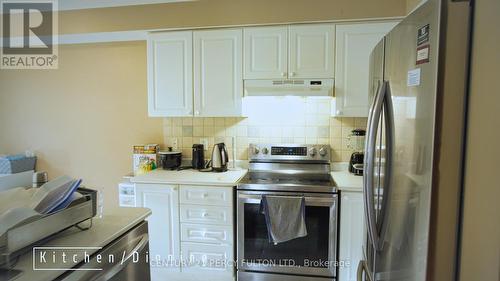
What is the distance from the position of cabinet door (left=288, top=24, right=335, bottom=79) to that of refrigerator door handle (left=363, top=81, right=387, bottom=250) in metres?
1.22

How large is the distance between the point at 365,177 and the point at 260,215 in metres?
1.14

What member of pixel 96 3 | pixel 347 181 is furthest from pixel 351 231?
pixel 96 3

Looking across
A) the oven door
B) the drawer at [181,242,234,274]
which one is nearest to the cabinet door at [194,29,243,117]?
the oven door

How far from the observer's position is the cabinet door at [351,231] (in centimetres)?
204

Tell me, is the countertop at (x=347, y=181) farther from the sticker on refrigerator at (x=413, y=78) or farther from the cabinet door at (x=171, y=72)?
the cabinet door at (x=171, y=72)

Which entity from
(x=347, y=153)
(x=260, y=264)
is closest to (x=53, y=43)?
(x=260, y=264)

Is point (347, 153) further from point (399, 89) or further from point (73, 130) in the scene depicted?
point (73, 130)

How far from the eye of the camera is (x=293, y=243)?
2.13m

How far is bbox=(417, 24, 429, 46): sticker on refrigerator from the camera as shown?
2.83 feet

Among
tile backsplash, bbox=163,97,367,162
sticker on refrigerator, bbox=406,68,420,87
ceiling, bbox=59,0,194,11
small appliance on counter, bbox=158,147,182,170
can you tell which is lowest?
small appliance on counter, bbox=158,147,182,170

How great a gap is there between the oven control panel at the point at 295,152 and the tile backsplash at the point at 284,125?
0.27ft

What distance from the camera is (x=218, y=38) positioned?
Answer: 244 cm

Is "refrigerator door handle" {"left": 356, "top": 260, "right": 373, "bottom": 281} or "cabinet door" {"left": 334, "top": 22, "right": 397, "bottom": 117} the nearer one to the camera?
"refrigerator door handle" {"left": 356, "top": 260, "right": 373, "bottom": 281}

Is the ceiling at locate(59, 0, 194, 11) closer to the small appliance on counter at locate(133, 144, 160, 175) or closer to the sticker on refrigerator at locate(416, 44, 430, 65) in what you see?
the small appliance on counter at locate(133, 144, 160, 175)
